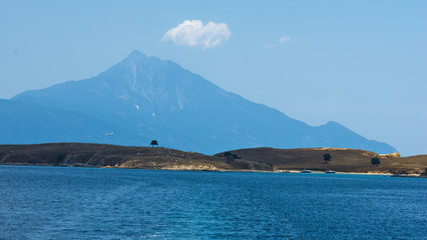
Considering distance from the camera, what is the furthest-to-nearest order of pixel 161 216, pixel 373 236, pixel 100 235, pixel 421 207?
pixel 421 207 → pixel 161 216 → pixel 373 236 → pixel 100 235

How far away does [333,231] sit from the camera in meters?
66.7

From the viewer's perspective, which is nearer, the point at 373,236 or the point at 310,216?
the point at 373,236

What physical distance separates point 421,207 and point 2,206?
3202 inches

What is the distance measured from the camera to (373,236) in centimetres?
6372

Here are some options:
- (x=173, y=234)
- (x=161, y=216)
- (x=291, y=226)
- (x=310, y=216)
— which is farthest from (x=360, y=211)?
(x=173, y=234)

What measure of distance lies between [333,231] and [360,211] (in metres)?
29.1

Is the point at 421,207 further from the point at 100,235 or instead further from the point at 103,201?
the point at 100,235

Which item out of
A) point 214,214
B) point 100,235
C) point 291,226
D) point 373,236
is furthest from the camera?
point 214,214

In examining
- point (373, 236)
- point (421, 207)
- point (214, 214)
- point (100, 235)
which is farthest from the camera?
point (421, 207)

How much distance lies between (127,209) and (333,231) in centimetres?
3229

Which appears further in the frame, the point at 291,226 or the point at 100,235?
the point at 291,226

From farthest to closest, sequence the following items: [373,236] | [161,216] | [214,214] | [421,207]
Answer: [421,207], [214,214], [161,216], [373,236]

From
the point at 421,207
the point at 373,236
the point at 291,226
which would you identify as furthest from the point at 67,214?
the point at 421,207

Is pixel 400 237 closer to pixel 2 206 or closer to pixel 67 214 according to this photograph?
pixel 67 214
